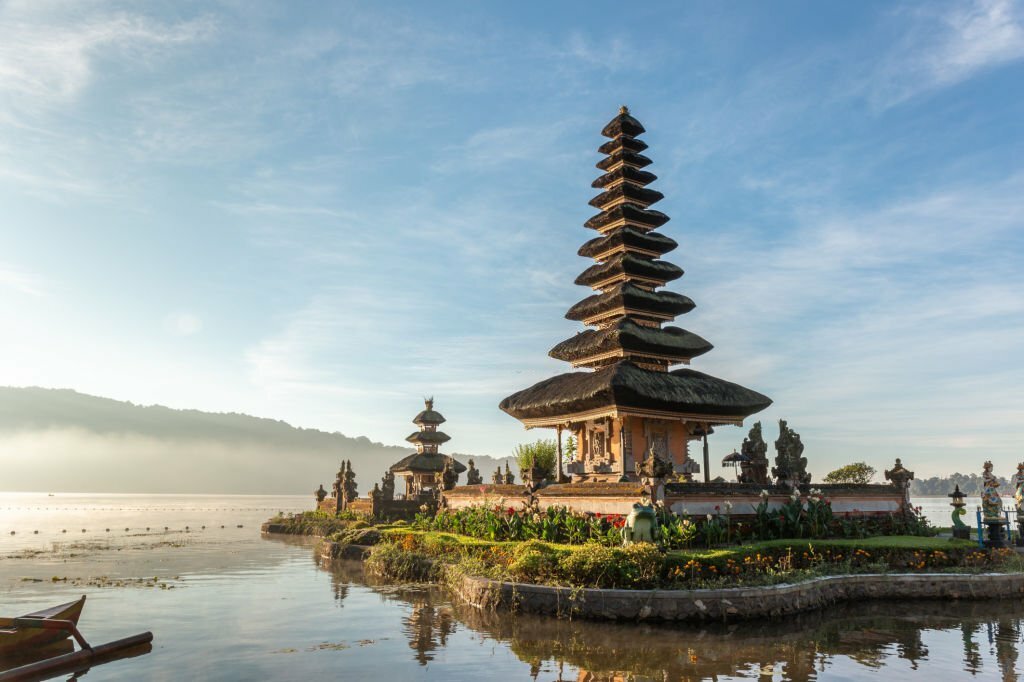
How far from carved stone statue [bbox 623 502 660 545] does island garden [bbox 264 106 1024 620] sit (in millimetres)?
39

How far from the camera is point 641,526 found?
18.9 m

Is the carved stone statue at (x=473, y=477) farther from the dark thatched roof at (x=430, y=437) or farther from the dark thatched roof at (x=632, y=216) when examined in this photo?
the dark thatched roof at (x=632, y=216)

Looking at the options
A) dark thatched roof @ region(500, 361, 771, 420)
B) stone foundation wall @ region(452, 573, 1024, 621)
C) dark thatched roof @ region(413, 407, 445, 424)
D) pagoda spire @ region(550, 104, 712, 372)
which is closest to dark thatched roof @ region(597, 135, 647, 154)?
pagoda spire @ region(550, 104, 712, 372)

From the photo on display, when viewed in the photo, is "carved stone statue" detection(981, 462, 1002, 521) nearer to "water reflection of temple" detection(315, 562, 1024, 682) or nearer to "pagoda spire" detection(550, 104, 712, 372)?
"water reflection of temple" detection(315, 562, 1024, 682)

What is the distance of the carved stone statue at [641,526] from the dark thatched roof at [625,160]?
75.3 ft

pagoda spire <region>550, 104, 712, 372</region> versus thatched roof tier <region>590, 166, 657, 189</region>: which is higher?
thatched roof tier <region>590, 166, 657, 189</region>

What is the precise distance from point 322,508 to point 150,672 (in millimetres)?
48029

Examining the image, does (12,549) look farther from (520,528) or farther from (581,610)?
(581,610)

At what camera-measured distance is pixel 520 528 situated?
955 inches

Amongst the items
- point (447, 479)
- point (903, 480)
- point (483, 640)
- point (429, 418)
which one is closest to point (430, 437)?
point (429, 418)

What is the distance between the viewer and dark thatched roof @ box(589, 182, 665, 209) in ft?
119

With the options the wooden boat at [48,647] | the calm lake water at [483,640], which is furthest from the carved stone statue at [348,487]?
the wooden boat at [48,647]

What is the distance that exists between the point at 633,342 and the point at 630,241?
6330 millimetres

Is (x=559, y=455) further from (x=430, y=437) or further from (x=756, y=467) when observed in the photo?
Result: (x=430, y=437)
